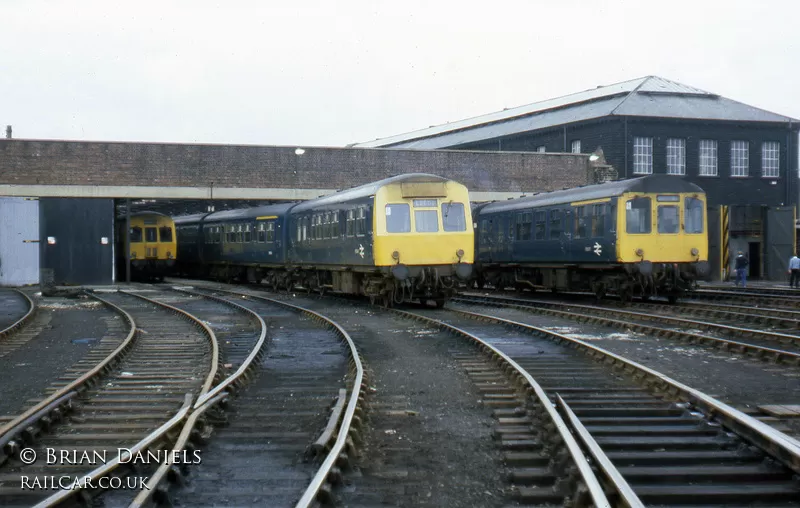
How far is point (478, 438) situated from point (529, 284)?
19.3 m

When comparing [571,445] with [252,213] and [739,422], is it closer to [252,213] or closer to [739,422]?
[739,422]

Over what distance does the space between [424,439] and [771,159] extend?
1680 inches

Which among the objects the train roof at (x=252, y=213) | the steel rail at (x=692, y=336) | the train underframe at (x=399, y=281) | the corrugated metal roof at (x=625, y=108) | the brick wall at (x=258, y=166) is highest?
the corrugated metal roof at (x=625, y=108)

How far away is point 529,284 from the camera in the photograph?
26547 mm

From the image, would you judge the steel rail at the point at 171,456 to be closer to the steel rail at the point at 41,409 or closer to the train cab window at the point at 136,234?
the steel rail at the point at 41,409

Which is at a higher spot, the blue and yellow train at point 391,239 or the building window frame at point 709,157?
the building window frame at point 709,157

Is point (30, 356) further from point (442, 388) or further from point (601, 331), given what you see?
point (601, 331)

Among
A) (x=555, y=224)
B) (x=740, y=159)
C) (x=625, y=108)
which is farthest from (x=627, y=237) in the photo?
(x=740, y=159)

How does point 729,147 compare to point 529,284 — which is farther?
point 729,147

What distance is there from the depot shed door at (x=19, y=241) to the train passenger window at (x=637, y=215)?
20659 mm

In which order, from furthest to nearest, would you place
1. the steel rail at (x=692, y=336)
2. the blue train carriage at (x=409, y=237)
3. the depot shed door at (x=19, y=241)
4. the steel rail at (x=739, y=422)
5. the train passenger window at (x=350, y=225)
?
the depot shed door at (x=19, y=241), the train passenger window at (x=350, y=225), the blue train carriage at (x=409, y=237), the steel rail at (x=692, y=336), the steel rail at (x=739, y=422)

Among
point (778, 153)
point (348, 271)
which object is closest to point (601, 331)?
point (348, 271)

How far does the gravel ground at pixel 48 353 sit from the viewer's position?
9703 mm

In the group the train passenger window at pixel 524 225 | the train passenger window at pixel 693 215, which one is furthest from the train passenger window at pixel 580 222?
the train passenger window at pixel 524 225
